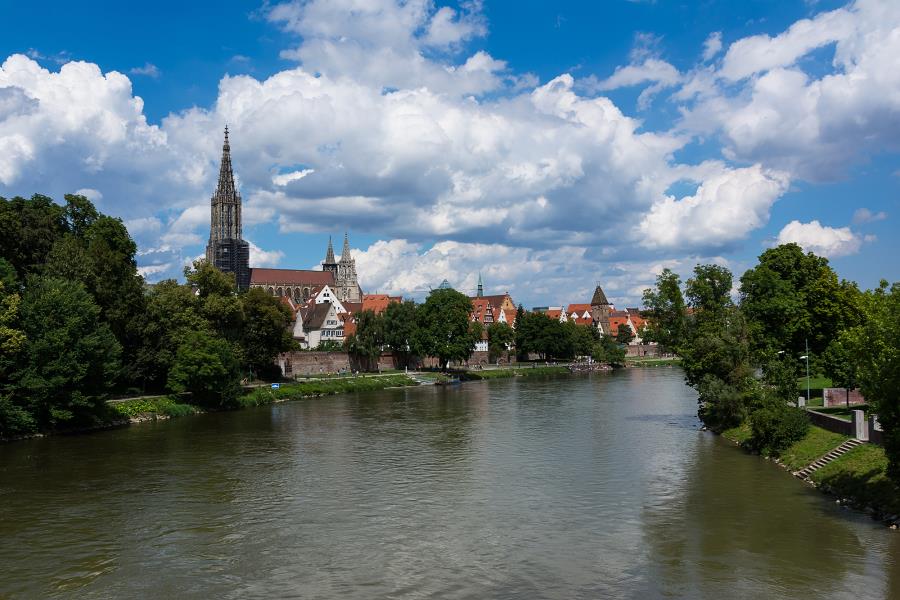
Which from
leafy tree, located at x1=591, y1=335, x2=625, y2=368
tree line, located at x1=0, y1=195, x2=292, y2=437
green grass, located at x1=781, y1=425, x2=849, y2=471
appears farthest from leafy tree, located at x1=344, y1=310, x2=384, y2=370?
green grass, located at x1=781, y1=425, x2=849, y2=471

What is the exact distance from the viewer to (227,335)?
69.5 meters

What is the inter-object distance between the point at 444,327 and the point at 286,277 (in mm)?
98774

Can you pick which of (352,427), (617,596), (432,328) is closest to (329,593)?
(617,596)

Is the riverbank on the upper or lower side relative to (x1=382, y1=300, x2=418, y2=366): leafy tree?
lower

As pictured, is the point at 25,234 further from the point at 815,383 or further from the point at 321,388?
the point at 815,383

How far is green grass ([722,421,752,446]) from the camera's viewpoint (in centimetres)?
4062

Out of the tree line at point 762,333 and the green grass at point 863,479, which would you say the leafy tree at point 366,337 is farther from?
the green grass at point 863,479

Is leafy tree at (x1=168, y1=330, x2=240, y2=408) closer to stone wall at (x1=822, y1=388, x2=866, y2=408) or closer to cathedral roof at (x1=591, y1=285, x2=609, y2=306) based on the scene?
stone wall at (x1=822, y1=388, x2=866, y2=408)

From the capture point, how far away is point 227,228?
17862 centimetres

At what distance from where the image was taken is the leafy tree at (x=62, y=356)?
42.9 metres

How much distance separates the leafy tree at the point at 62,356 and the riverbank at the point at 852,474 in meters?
39.9

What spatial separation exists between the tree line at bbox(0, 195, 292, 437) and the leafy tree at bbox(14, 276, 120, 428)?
0.06 metres

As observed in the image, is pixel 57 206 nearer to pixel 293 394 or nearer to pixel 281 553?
pixel 293 394

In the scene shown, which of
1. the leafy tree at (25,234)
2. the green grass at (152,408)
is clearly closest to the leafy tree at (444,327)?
the green grass at (152,408)
